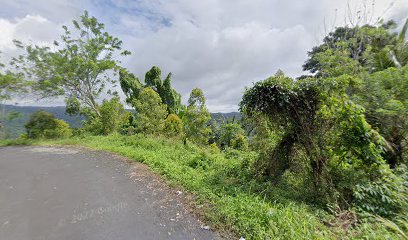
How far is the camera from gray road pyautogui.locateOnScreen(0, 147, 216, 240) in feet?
9.79

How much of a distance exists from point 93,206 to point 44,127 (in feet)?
47.4

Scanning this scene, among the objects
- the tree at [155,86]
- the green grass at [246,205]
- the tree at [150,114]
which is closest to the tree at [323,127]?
the green grass at [246,205]

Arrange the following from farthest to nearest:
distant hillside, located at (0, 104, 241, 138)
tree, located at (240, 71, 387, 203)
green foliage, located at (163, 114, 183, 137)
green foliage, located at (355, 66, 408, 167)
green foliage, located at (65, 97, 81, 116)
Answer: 1. green foliage, located at (65, 97, 81, 116)
2. distant hillside, located at (0, 104, 241, 138)
3. green foliage, located at (163, 114, 183, 137)
4. green foliage, located at (355, 66, 408, 167)
5. tree, located at (240, 71, 387, 203)

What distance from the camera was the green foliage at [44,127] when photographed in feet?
47.1

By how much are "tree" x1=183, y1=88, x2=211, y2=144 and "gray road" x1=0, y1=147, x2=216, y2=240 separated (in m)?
6.99

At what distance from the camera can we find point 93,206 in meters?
3.82

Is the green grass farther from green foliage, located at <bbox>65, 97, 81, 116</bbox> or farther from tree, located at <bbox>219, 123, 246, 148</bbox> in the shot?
green foliage, located at <bbox>65, 97, 81, 116</bbox>

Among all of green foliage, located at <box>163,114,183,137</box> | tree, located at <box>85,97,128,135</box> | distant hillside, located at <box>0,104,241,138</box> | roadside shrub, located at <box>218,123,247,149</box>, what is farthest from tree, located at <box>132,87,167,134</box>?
distant hillside, located at <box>0,104,241,138</box>

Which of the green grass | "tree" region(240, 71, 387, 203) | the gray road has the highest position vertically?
"tree" region(240, 71, 387, 203)

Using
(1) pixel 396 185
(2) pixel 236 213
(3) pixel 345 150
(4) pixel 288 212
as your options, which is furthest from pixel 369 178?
(2) pixel 236 213

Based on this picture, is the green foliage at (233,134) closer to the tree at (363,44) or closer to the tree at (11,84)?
the tree at (363,44)

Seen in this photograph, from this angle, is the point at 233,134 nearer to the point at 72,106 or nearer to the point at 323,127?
the point at 323,127

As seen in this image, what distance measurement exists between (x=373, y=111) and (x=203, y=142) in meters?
9.78

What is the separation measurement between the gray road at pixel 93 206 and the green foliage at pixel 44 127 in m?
9.22
